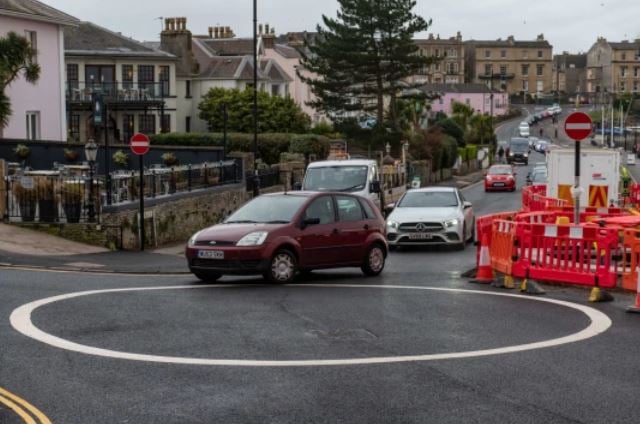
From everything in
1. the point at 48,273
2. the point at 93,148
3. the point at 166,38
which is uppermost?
the point at 166,38

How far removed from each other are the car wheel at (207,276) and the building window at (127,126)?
154 ft

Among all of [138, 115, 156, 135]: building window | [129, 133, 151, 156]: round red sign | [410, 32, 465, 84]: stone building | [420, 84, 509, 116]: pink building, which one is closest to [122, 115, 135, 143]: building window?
[138, 115, 156, 135]: building window

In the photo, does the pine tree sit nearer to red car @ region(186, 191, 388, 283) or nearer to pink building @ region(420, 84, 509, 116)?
red car @ region(186, 191, 388, 283)

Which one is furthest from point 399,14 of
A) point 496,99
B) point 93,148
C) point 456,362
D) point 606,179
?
point 496,99

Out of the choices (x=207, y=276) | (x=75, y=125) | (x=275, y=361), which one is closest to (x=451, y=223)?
(x=207, y=276)

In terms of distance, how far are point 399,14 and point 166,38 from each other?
53.8 feet

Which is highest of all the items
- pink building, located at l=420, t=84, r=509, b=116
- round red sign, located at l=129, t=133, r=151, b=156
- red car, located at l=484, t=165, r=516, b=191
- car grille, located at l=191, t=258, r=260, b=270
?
pink building, located at l=420, t=84, r=509, b=116

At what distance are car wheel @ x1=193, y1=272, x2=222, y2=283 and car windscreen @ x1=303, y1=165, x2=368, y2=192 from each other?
11.4 m

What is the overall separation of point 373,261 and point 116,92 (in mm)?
44786

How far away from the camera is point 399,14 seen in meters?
73.0

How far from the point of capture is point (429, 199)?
26422 millimetres

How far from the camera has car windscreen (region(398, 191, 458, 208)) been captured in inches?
1029

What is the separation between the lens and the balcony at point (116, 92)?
60.2 metres

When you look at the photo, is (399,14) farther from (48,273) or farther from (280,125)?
(48,273)
